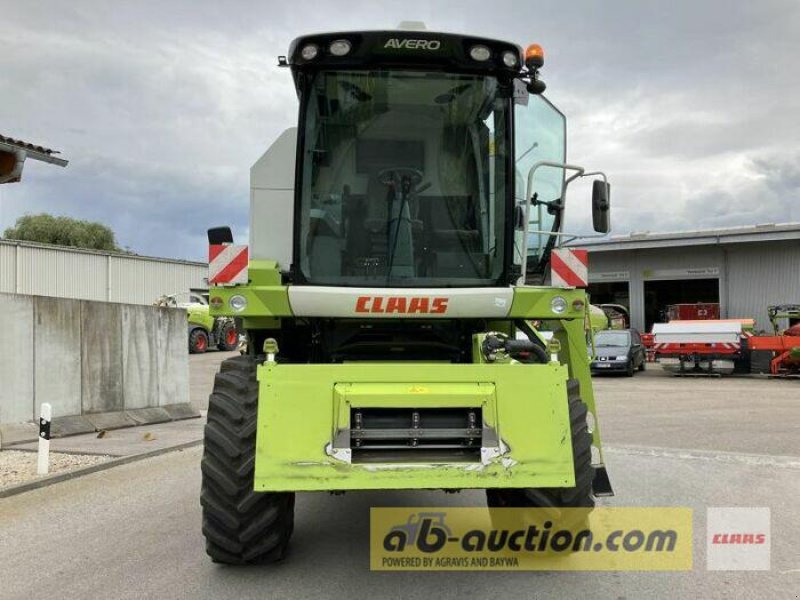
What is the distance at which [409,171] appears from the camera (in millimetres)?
5152

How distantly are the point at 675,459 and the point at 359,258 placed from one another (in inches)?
221

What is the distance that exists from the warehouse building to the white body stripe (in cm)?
2971

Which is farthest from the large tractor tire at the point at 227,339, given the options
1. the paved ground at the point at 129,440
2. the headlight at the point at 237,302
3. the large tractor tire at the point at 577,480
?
the large tractor tire at the point at 577,480

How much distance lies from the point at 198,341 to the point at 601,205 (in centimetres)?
2613

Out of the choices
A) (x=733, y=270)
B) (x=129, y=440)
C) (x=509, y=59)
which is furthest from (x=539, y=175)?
(x=733, y=270)

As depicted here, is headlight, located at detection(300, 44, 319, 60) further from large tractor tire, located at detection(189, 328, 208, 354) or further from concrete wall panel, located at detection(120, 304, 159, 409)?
large tractor tire, located at detection(189, 328, 208, 354)

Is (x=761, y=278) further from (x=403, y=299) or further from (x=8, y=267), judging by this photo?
(x=8, y=267)

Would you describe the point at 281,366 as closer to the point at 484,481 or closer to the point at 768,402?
the point at 484,481

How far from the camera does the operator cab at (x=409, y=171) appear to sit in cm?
498

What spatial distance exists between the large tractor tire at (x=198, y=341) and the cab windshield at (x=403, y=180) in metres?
25.3

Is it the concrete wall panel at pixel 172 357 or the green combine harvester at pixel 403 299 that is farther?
the concrete wall panel at pixel 172 357

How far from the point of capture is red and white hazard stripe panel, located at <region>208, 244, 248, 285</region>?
15.9 feet

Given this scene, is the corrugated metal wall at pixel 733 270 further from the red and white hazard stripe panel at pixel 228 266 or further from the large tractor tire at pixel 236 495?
the large tractor tire at pixel 236 495

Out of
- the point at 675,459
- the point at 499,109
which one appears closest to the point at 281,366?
the point at 499,109
